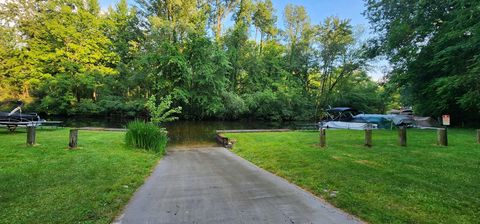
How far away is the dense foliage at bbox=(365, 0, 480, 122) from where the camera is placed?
563 inches

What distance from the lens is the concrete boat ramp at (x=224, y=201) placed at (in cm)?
318

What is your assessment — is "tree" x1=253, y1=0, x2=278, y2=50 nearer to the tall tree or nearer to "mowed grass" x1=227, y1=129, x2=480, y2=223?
the tall tree

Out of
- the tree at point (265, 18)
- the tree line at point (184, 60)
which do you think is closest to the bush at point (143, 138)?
the tree line at point (184, 60)

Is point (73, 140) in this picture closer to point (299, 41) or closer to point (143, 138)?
point (143, 138)

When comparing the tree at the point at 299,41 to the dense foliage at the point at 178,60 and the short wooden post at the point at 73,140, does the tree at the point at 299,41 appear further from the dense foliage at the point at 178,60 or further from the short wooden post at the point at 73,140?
the short wooden post at the point at 73,140

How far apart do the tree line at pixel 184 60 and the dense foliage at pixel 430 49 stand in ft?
1.04

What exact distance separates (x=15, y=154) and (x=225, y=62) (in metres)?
21.2

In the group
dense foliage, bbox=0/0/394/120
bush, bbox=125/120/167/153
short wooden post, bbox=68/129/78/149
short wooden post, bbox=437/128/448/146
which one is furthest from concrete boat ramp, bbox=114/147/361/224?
dense foliage, bbox=0/0/394/120

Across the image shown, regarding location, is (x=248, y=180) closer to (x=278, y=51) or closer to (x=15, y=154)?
(x=15, y=154)

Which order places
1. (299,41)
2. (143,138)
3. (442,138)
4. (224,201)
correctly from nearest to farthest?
(224,201)
(143,138)
(442,138)
(299,41)

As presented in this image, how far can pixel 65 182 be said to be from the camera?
14.1 ft

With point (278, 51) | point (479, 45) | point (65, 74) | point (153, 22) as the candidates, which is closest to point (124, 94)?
point (65, 74)

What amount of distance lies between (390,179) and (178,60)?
867 inches

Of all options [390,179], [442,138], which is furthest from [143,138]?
[442,138]
